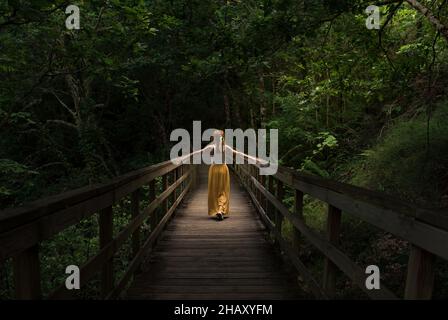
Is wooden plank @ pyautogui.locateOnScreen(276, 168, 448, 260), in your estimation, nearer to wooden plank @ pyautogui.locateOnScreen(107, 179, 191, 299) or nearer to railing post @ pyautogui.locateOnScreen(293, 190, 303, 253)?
railing post @ pyautogui.locateOnScreen(293, 190, 303, 253)

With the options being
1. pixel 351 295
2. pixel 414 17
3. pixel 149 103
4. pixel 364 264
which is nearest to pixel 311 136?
pixel 414 17

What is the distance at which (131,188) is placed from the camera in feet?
14.1

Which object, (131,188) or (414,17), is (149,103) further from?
(131,188)

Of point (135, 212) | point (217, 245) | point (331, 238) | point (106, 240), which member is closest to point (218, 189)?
point (217, 245)

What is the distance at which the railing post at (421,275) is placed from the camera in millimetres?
1892

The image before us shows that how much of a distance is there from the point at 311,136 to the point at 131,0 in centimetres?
651

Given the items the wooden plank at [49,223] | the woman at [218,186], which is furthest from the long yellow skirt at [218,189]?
the wooden plank at [49,223]

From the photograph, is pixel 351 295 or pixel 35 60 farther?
pixel 35 60

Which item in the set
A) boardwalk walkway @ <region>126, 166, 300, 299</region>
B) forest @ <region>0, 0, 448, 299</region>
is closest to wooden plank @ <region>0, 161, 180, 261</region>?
boardwalk walkway @ <region>126, 166, 300, 299</region>

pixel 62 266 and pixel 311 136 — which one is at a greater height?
pixel 311 136

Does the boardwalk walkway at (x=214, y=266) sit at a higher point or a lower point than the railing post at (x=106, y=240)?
lower

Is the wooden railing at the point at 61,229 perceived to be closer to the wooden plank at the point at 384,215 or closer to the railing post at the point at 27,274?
the railing post at the point at 27,274

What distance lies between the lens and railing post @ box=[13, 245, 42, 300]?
2.06 m

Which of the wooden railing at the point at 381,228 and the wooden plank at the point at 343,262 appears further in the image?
the wooden plank at the point at 343,262
